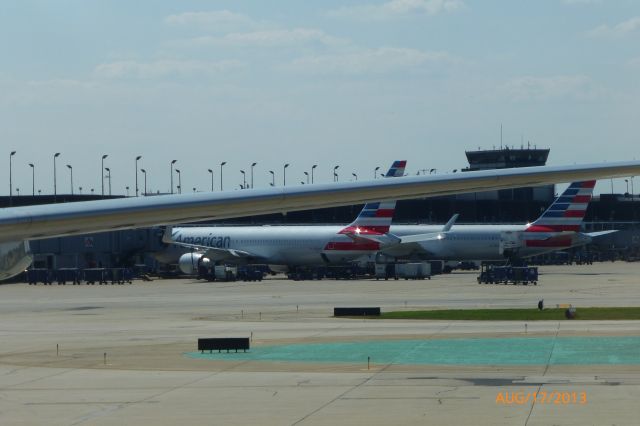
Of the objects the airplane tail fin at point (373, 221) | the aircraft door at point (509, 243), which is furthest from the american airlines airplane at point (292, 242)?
the aircraft door at point (509, 243)

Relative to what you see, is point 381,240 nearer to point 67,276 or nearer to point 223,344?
point 67,276

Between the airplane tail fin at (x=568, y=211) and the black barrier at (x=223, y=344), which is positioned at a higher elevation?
the airplane tail fin at (x=568, y=211)

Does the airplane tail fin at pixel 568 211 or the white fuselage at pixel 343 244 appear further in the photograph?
the white fuselage at pixel 343 244

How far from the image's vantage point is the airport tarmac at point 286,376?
21.0m

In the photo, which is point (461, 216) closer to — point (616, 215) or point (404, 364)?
point (616, 215)

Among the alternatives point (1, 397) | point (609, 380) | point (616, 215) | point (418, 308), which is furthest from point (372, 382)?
point (616, 215)

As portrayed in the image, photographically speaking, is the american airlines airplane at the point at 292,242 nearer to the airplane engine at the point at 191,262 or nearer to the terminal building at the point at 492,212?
the airplane engine at the point at 191,262

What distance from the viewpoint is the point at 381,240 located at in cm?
10600

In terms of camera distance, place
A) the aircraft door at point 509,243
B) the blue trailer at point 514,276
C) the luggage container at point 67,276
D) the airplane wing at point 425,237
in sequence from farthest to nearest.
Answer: the airplane wing at point 425,237 < the aircraft door at point 509,243 < the luggage container at point 67,276 < the blue trailer at point 514,276

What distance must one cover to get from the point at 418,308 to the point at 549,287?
81.3ft

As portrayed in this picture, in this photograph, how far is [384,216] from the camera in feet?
349

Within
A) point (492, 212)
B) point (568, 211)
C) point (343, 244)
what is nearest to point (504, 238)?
point (568, 211)
